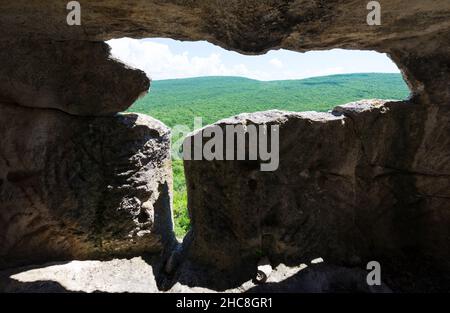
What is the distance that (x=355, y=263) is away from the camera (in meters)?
4.34

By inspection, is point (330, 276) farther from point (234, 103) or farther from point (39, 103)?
point (234, 103)

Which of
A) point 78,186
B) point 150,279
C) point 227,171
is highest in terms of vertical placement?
point 227,171

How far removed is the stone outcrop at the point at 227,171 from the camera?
3861mm

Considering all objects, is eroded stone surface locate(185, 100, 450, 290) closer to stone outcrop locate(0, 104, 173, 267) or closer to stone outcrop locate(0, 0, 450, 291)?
stone outcrop locate(0, 0, 450, 291)

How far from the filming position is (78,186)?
4.10 metres

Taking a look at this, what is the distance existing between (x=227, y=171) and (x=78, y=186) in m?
1.60

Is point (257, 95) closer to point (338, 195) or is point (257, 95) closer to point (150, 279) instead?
point (338, 195)

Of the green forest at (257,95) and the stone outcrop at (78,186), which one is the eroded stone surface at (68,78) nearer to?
the stone outcrop at (78,186)

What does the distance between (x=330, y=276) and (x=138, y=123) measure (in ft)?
8.92

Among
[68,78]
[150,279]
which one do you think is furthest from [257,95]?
[150,279]

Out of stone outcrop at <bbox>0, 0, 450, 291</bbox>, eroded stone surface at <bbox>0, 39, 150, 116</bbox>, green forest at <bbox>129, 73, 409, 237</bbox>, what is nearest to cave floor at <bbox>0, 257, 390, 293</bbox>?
stone outcrop at <bbox>0, 0, 450, 291</bbox>

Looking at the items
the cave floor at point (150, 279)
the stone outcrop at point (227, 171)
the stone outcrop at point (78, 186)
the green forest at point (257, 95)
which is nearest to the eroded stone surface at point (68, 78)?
the stone outcrop at point (227, 171)

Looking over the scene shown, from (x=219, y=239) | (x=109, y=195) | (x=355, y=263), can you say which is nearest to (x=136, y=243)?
(x=109, y=195)

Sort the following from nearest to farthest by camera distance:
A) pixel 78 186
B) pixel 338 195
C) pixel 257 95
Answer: pixel 78 186
pixel 338 195
pixel 257 95
